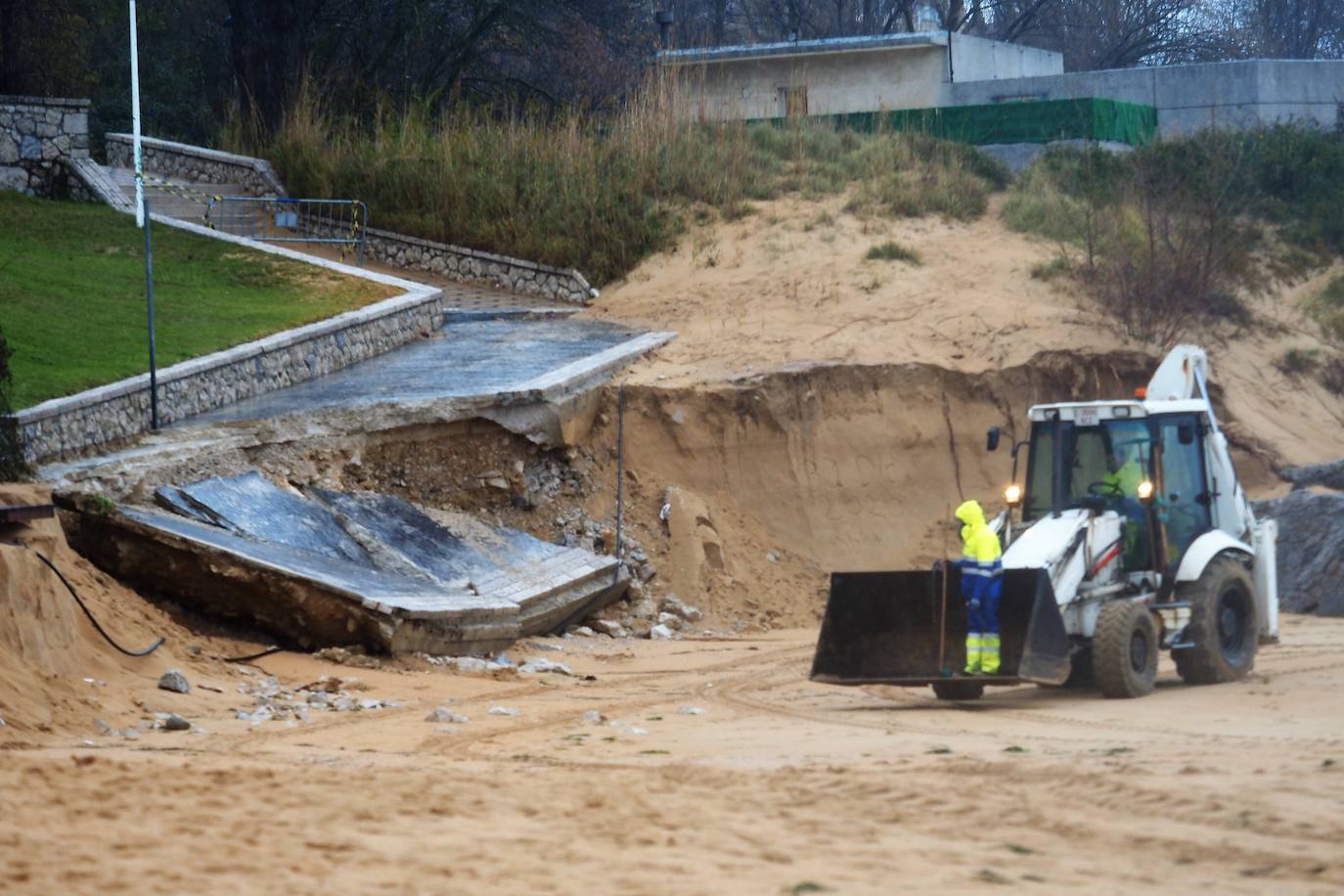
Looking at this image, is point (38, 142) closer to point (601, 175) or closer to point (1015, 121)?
point (601, 175)

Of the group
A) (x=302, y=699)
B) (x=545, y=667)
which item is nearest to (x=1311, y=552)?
(x=545, y=667)

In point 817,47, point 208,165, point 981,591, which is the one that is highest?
point 817,47

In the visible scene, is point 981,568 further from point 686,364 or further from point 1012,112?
point 1012,112

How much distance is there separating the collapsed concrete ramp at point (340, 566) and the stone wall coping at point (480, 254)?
10.3 metres

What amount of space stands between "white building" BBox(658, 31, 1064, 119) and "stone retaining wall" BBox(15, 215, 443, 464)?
16.8 metres

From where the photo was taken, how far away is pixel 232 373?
1938cm

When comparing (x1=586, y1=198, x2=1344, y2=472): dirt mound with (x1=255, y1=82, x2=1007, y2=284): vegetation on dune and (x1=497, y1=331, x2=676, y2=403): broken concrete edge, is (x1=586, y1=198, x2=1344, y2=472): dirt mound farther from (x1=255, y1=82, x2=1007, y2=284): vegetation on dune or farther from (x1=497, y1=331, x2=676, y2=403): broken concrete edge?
(x1=255, y1=82, x2=1007, y2=284): vegetation on dune

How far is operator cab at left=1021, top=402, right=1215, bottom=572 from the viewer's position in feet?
47.8

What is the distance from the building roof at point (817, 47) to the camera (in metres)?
40.8

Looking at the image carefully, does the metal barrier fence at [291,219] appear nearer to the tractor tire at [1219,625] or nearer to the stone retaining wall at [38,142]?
the stone retaining wall at [38,142]

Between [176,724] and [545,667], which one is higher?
[176,724]

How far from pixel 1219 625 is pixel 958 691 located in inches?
99.4

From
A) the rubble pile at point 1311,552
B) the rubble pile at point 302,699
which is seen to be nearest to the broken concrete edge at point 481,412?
the rubble pile at point 302,699

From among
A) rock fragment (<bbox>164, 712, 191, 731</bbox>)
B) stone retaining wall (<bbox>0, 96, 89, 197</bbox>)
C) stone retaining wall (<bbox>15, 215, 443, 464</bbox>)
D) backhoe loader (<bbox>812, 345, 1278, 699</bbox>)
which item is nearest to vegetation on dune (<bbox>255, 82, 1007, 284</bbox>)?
stone retaining wall (<bbox>15, 215, 443, 464</bbox>)
